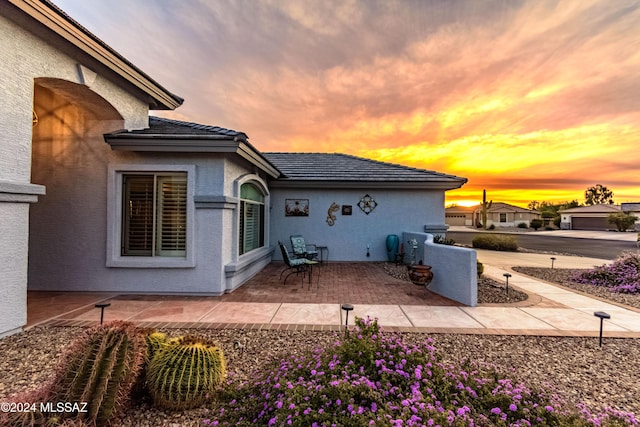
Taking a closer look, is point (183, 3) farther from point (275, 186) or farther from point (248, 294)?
point (248, 294)

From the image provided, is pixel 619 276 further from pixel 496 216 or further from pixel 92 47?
pixel 496 216

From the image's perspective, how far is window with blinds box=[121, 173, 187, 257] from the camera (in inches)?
247

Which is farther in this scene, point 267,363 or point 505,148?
point 505,148

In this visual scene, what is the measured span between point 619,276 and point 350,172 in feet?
32.2

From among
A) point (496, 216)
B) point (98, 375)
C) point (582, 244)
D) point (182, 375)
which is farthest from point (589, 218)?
point (98, 375)

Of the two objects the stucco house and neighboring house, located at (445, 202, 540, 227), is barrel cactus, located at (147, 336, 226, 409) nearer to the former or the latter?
the stucco house

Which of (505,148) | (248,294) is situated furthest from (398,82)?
(248,294)

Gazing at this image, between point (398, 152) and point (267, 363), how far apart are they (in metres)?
14.8

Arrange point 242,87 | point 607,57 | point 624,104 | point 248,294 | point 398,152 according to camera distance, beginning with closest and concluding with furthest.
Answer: point 248,294, point 607,57, point 624,104, point 242,87, point 398,152

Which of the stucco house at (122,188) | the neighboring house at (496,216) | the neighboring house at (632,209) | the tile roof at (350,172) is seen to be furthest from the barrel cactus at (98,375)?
the neighboring house at (632,209)

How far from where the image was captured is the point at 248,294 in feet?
21.1

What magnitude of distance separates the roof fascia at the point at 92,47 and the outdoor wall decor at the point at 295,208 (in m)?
5.61

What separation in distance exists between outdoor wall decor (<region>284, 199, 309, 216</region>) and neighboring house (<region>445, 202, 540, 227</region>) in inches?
1929

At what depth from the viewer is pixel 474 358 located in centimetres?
363
